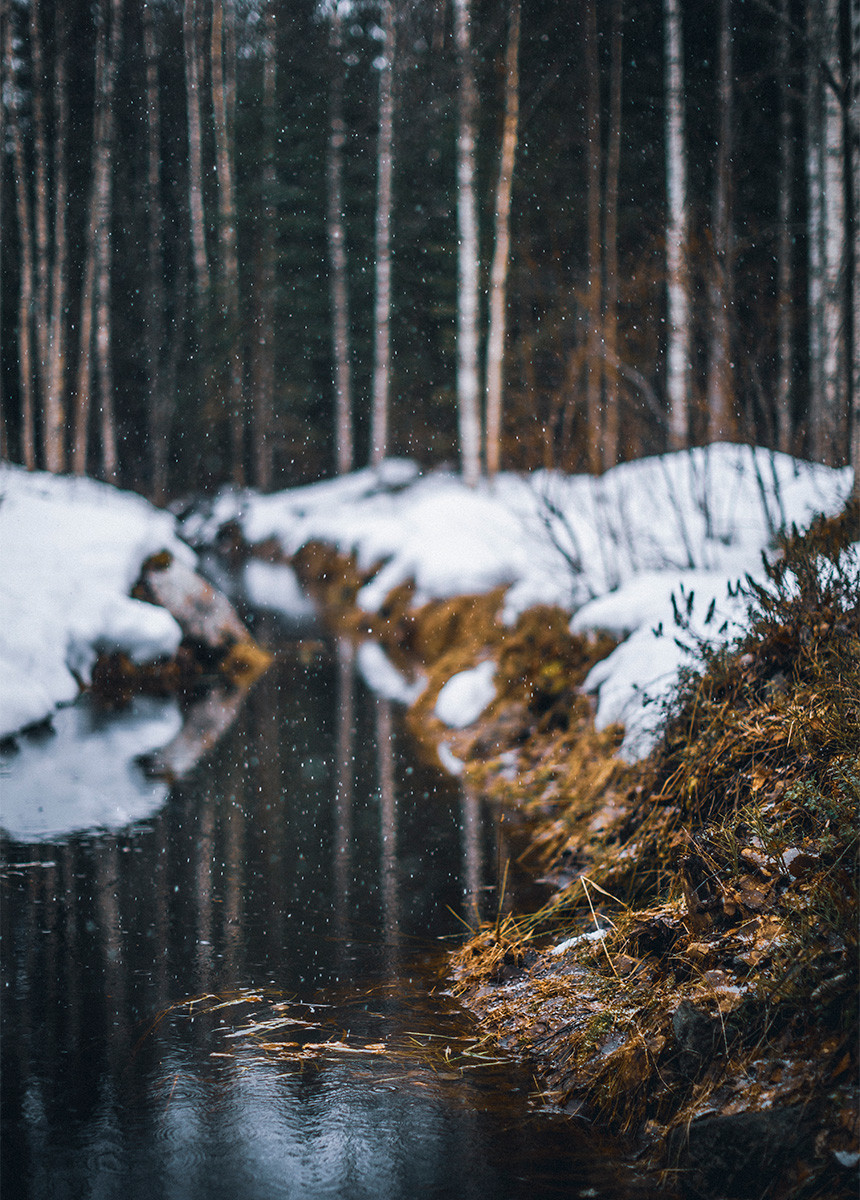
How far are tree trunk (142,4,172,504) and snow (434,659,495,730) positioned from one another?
1286 cm

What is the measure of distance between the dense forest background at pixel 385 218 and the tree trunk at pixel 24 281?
0.26ft

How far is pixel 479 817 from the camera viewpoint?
16.6ft

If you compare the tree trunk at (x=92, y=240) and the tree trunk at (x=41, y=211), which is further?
the tree trunk at (x=92, y=240)

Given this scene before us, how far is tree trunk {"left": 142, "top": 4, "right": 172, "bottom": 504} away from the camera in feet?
55.3

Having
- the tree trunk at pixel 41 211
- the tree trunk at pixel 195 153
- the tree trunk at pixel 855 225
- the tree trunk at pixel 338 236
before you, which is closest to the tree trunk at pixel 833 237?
the tree trunk at pixel 855 225

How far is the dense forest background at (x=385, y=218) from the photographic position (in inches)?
362

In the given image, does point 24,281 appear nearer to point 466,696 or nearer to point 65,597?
point 65,597

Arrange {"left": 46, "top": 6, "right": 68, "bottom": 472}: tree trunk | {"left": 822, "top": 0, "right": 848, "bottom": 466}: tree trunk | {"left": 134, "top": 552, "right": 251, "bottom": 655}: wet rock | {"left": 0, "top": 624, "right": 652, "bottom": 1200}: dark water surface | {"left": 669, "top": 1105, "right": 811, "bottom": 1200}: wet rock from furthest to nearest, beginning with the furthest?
1. {"left": 46, "top": 6, "right": 68, "bottom": 472}: tree trunk
2. {"left": 134, "top": 552, "right": 251, "bottom": 655}: wet rock
3. {"left": 822, "top": 0, "right": 848, "bottom": 466}: tree trunk
4. {"left": 0, "top": 624, "right": 652, "bottom": 1200}: dark water surface
5. {"left": 669, "top": 1105, "right": 811, "bottom": 1200}: wet rock

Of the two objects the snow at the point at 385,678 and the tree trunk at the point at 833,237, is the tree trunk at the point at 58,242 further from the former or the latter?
the tree trunk at the point at 833,237

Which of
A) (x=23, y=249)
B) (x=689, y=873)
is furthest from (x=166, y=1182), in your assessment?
(x=23, y=249)

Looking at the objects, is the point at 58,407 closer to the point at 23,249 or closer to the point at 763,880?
the point at 23,249

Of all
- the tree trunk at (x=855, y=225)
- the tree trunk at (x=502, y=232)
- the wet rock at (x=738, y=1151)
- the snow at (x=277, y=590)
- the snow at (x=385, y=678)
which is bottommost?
the snow at (x=385, y=678)

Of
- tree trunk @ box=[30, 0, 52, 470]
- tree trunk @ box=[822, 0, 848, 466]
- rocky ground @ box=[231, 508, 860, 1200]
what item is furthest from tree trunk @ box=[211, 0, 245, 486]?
rocky ground @ box=[231, 508, 860, 1200]

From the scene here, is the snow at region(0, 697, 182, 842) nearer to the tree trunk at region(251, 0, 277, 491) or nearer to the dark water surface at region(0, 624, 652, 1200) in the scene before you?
the dark water surface at region(0, 624, 652, 1200)
